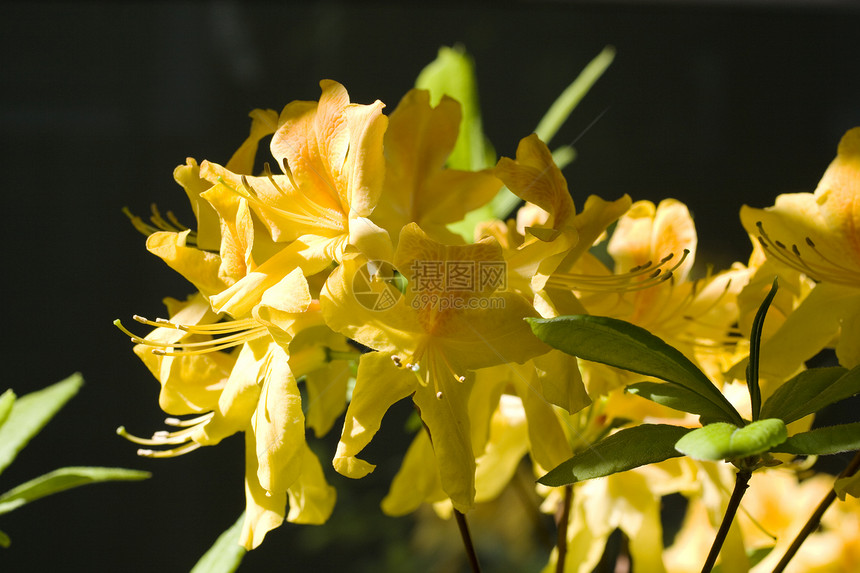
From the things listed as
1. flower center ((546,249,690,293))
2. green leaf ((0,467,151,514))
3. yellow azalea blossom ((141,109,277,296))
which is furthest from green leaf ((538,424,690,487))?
Answer: green leaf ((0,467,151,514))

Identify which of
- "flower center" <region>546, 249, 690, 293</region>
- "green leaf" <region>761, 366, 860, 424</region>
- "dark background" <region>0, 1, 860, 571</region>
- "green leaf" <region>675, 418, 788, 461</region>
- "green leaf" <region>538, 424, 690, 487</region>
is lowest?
"dark background" <region>0, 1, 860, 571</region>

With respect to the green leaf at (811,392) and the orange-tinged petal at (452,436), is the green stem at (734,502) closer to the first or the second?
the green leaf at (811,392)

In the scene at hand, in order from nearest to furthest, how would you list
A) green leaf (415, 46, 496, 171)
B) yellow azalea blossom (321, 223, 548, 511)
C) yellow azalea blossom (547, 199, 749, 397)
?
yellow azalea blossom (321, 223, 548, 511)
yellow azalea blossom (547, 199, 749, 397)
green leaf (415, 46, 496, 171)

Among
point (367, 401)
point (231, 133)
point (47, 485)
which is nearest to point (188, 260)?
point (367, 401)

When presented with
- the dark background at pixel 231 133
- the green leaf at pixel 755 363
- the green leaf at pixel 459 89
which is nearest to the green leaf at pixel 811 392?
the green leaf at pixel 755 363

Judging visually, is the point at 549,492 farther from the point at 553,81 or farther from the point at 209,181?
the point at 553,81

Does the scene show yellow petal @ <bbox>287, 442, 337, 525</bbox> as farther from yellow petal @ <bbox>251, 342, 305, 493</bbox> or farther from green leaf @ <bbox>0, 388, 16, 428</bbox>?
green leaf @ <bbox>0, 388, 16, 428</bbox>

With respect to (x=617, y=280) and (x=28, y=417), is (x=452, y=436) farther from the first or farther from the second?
(x=28, y=417)
